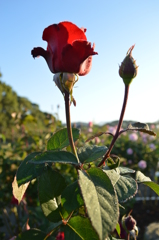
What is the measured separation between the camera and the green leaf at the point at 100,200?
280 mm

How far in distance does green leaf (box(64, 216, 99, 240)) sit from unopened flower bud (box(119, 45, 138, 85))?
0.25m

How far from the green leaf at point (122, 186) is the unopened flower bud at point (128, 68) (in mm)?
160

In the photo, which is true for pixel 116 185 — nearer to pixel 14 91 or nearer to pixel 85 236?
pixel 85 236

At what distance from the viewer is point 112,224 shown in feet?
0.93

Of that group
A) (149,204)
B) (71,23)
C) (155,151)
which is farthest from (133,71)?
(155,151)

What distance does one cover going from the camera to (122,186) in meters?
0.39

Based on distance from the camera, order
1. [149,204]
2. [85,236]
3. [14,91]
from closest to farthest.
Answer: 1. [85,236]
2. [149,204]
3. [14,91]

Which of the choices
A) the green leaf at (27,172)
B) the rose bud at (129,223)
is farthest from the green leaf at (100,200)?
the rose bud at (129,223)

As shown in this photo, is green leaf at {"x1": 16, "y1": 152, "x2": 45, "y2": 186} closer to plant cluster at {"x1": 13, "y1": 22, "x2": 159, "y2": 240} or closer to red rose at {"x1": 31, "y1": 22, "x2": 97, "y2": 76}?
plant cluster at {"x1": 13, "y1": 22, "x2": 159, "y2": 240}

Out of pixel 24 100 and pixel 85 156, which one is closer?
pixel 85 156

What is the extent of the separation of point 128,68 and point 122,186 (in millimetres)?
193

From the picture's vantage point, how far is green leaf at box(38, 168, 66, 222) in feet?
1.42

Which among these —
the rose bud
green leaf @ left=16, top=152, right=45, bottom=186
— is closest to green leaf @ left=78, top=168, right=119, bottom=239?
green leaf @ left=16, top=152, right=45, bottom=186

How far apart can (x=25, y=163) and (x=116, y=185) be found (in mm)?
160
